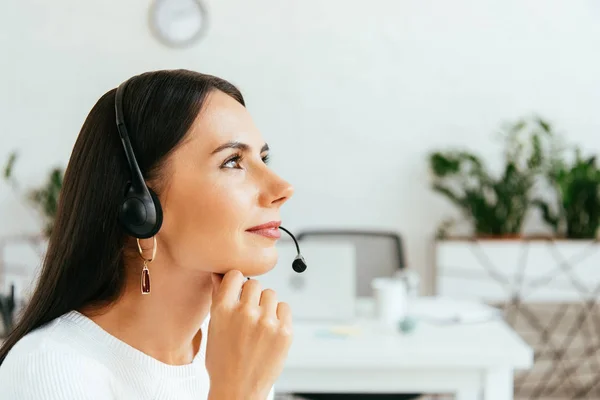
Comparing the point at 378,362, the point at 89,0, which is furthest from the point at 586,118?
the point at 89,0

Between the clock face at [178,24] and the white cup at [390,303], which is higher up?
the clock face at [178,24]

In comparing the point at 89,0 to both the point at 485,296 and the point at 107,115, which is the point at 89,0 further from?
the point at 107,115

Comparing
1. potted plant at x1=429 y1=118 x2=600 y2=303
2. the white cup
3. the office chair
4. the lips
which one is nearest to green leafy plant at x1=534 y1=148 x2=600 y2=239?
potted plant at x1=429 y1=118 x2=600 y2=303

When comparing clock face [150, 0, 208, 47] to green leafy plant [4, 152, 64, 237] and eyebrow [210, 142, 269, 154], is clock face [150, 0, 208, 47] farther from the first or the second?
eyebrow [210, 142, 269, 154]

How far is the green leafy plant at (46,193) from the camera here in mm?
3494

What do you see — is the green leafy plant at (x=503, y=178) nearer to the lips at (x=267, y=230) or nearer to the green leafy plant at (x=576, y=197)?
the green leafy plant at (x=576, y=197)

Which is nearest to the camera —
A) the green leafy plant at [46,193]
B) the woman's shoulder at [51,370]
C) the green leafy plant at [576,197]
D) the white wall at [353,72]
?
the woman's shoulder at [51,370]

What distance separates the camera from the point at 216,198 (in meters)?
0.93

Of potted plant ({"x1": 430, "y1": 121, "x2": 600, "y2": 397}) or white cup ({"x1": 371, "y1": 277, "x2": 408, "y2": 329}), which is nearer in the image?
white cup ({"x1": 371, "y1": 277, "x2": 408, "y2": 329})

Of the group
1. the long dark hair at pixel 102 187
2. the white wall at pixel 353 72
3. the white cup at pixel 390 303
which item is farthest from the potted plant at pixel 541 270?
the long dark hair at pixel 102 187

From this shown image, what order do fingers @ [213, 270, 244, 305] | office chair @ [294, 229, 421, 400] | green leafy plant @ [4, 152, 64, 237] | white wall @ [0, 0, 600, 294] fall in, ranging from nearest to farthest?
fingers @ [213, 270, 244, 305]
office chair @ [294, 229, 421, 400]
green leafy plant @ [4, 152, 64, 237]
white wall @ [0, 0, 600, 294]

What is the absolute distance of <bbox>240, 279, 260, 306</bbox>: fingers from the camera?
3.01 feet

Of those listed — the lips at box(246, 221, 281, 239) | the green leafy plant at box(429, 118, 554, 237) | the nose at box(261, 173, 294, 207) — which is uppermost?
the green leafy plant at box(429, 118, 554, 237)

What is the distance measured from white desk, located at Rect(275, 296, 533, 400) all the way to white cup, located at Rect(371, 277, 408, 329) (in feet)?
0.74
